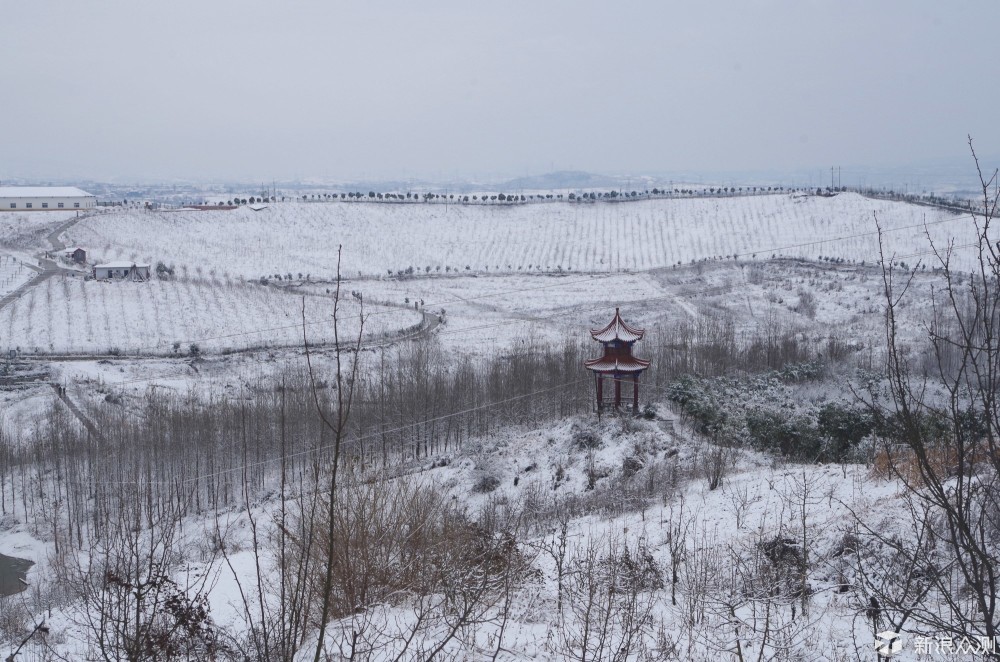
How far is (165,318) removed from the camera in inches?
1270

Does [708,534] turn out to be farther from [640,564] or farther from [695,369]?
[695,369]

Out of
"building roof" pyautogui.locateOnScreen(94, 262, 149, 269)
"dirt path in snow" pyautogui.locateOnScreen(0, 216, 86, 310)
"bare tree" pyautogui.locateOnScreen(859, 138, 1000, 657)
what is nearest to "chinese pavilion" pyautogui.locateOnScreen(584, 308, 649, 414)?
"bare tree" pyautogui.locateOnScreen(859, 138, 1000, 657)

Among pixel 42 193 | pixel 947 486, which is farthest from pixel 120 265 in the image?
pixel 947 486

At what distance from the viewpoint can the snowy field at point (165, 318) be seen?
29.2 metres

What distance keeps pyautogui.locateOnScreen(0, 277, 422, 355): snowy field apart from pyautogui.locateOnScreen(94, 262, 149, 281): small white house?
3.36 ft

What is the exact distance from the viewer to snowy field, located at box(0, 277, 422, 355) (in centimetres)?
2919

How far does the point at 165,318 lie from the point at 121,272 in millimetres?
7443

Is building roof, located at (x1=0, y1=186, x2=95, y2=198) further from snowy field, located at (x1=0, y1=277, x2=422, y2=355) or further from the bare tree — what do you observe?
the bare tree

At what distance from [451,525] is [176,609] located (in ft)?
12.6

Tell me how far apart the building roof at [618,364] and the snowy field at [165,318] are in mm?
14347

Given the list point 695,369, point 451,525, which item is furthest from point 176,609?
point 695,369

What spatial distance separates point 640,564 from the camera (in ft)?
27.3

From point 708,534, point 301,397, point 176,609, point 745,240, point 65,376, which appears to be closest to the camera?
point 176,609

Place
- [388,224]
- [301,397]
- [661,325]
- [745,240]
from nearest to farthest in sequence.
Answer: [301,397], [661,325], [745,240], [388,224]
